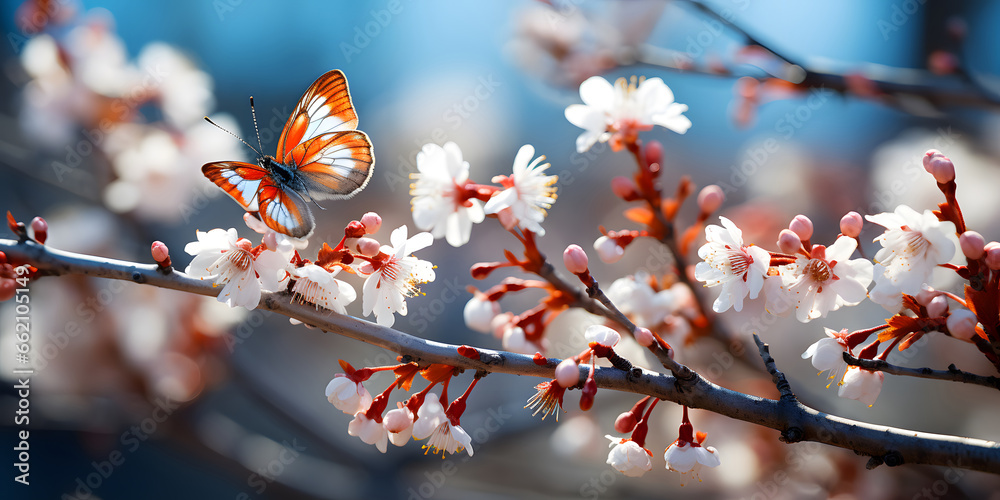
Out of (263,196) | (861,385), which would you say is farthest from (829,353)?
(263,196)

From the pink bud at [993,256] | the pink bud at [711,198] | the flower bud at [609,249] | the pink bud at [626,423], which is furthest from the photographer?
the pink bud at [711,198]

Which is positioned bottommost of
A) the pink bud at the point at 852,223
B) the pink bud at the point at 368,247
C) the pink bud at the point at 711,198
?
the pink bud at the point at 852,223

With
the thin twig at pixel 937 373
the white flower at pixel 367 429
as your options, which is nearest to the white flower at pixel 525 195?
the white flower at pixel 367 429

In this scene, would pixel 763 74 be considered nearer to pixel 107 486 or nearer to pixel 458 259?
pixel 458 259

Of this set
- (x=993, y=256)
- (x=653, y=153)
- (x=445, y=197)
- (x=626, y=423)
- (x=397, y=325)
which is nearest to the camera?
(x=993, y=256)

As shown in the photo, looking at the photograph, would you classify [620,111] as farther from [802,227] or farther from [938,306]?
[938,306]

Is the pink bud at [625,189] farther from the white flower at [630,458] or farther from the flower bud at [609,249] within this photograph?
the white flower at [630,458]
